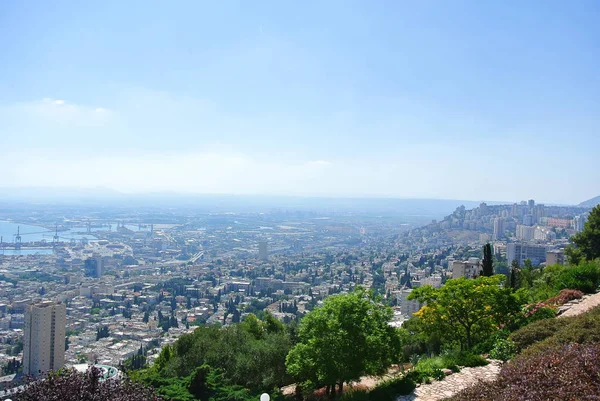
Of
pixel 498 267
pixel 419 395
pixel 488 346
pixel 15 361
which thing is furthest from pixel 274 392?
pixel 498 267

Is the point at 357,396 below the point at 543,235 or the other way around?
the other way around

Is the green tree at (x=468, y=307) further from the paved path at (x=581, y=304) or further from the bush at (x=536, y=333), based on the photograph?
the bush at (x=536, y=333)

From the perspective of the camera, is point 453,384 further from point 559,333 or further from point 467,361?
point 559,333

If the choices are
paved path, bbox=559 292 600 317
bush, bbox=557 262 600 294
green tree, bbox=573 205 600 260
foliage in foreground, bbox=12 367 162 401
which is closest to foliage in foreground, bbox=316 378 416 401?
foliage in foreground, bbox=12 367 162 401

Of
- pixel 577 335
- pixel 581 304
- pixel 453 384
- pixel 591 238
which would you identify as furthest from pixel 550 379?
pixel 591 238

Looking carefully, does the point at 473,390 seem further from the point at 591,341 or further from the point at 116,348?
the point at 116,348

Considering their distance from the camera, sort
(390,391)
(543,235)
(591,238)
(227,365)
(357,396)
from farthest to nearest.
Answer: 1. (543,235)
2. (591,238)
3. (227,365)
4. (357,396)
5. (390,391)

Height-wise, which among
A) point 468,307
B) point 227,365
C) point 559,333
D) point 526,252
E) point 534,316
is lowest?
point 526,252

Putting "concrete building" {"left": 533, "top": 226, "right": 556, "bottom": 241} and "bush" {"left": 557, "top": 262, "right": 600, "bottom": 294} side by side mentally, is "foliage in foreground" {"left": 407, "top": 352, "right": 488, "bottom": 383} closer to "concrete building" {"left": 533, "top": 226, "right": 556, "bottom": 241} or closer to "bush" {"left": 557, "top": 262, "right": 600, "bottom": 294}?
"bush" {"left": 557, "top": 262, "right": 600, "bottom": 294}

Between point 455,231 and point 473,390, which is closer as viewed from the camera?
point 473,390
